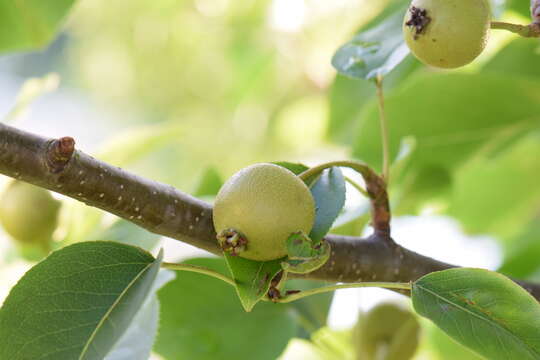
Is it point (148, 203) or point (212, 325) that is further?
point (212, 325)

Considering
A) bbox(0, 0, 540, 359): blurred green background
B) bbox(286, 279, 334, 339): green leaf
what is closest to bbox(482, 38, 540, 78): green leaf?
bbox(0, 0, 540, 359): blurred green background

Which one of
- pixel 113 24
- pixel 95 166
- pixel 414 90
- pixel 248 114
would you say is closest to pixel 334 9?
pixel 248 114

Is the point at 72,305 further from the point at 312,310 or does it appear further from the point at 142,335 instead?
the point at 312,310

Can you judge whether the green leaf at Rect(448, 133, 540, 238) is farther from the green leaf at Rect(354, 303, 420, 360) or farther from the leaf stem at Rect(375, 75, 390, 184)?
the leaf stem at Rect(375, 75, 390, 184)

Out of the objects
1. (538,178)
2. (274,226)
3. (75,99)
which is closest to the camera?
(274,226)

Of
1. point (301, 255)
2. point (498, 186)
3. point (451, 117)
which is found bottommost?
point (498, 186)

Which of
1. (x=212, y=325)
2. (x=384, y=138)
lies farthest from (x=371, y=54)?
(x=212, y=325)

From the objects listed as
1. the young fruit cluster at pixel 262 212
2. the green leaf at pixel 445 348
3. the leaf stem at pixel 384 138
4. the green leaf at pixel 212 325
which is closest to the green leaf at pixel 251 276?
the young fruit cluster at pixel 262 212

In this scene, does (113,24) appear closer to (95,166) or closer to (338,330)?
(338,330)
